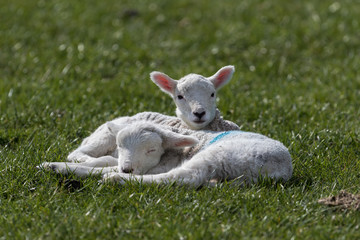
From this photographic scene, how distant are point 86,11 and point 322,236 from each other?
9.64 m

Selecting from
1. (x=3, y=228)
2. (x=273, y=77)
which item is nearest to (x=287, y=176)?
(x=3, y=228)

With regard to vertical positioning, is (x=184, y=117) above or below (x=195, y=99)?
below

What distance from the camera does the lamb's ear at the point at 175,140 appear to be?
5.64 metres

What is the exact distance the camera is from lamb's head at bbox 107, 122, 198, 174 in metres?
5.52

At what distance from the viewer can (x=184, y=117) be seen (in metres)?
6.19

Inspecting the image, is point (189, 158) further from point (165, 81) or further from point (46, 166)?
point (46, 166)

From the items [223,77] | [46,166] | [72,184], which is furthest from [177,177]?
[223,77]

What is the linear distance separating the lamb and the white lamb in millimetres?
254

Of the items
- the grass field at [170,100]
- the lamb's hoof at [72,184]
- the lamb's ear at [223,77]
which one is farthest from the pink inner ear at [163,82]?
the lamb's hoof at [72,184]

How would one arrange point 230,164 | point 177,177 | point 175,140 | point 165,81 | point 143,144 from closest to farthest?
point 177,177 < point 230,164 < point 143,144 < point 175,140 < point 165,81

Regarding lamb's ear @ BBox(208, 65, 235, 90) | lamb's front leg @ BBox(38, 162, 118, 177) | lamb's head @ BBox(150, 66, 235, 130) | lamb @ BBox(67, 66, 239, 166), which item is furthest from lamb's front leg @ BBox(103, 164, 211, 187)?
lamb's ear @ BBox(208, 65, 235, 90)

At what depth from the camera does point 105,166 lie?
581 centimetres

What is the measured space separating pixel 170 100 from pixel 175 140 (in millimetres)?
3123

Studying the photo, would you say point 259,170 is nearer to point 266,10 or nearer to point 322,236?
point 322,236
